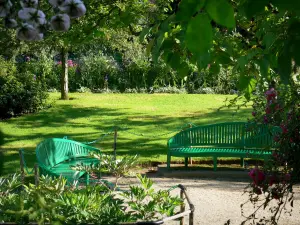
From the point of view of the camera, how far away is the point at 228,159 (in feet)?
34.3

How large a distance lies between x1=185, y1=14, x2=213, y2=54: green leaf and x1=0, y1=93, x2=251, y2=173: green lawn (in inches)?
334

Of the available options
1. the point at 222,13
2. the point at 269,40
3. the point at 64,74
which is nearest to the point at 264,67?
the point at 269,40

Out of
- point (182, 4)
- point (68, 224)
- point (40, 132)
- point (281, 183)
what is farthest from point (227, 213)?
point (40, 132)

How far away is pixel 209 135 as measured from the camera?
34.0 feet

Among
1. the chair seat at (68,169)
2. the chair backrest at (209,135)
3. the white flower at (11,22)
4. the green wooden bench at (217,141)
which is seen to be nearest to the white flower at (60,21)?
the white flower at (11,22)

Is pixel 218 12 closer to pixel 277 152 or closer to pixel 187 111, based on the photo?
pixel 277 152

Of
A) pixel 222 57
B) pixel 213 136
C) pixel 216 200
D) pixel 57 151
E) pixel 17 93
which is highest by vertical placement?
pixel 222 57

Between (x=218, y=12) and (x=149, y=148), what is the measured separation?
33.1ft

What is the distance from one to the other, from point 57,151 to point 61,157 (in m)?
0.15

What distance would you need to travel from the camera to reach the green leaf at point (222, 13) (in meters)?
1.39

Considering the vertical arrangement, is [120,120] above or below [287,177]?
below

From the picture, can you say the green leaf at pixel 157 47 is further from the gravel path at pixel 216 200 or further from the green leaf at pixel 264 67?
the gravel path at pixel 216 200

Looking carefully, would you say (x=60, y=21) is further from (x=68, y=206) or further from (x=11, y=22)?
(x=68, y=206)

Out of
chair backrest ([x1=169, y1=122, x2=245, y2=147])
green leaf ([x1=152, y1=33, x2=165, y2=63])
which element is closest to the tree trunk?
chair backrest ([x1=169, y1=122, x2=245, y2=147])
